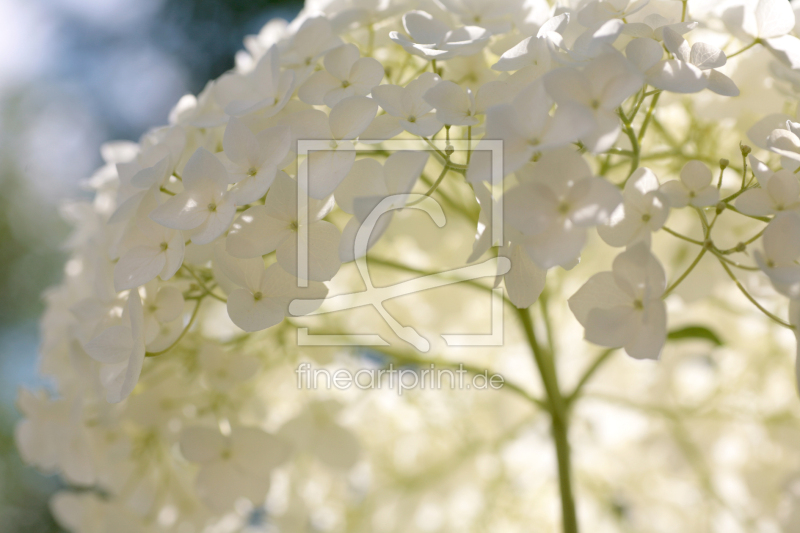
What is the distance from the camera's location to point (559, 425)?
0.41m

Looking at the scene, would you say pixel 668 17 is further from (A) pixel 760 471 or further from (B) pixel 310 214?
(A) pixel 760 471

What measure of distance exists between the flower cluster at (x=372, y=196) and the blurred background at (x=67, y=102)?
0.73m

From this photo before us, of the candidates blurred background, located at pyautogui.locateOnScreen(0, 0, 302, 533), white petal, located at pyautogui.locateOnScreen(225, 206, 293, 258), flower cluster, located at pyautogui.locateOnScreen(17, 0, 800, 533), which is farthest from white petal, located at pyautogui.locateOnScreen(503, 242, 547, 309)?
blurred background, located at pyautogui.locateOnScreen(0, 0, 302, 533)

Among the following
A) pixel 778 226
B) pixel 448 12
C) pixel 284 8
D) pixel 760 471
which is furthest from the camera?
pixel 284 8

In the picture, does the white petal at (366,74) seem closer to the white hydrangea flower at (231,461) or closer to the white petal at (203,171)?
the white petal at (203,171)

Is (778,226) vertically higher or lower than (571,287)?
higher

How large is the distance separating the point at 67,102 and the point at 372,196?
1.13 metres

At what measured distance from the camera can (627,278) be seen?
0.26 meters

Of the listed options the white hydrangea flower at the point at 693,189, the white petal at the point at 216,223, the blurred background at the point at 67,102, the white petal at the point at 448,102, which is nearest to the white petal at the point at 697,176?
the white hydrangea flower at the point at 693,189

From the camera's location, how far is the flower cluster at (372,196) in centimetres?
25

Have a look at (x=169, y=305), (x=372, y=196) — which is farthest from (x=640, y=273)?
(x=169, y=305)

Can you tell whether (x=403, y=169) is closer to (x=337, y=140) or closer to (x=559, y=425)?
(x=337, y=140)

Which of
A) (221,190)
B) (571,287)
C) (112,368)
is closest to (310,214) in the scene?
(221,190)

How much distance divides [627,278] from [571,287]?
31cm
